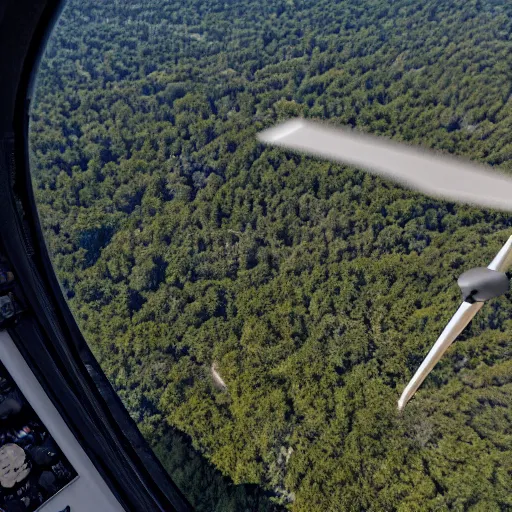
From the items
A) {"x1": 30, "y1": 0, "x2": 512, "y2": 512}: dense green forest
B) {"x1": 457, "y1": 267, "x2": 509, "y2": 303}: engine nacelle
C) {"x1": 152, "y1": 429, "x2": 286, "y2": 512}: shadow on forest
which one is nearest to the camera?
{"x1": 457, "y1": 267, "x2": 509, "y2": 303}: engine nacelle

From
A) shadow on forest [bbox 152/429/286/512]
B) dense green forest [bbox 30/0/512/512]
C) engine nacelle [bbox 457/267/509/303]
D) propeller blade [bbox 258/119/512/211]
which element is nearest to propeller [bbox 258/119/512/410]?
propeller blade [bbox 258/119/512/211]

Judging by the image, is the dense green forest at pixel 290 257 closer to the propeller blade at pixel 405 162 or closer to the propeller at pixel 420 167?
the propeller at pixel 420 167

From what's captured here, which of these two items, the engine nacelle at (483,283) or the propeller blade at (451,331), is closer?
the engine nacelle at (483,283)

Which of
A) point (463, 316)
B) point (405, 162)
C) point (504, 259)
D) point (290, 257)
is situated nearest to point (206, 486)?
point (290, 257)

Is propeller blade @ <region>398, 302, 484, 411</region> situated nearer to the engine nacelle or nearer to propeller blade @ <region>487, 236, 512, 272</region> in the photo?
propeller blade @ <region>487, 236, 512, 272</region>

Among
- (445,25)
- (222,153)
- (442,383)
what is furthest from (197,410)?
(445,25)

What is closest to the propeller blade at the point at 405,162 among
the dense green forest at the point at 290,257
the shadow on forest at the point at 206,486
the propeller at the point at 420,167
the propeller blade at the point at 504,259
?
the propeller at the point at 420,167
